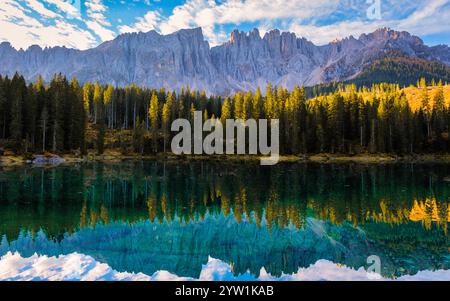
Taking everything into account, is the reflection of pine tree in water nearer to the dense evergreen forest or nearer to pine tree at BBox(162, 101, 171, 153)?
the dense evergreen forest

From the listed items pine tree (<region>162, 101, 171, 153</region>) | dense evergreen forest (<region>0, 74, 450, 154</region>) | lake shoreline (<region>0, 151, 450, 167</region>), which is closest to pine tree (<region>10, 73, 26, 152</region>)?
dense evergreen forest (<region>0, 74, 450, 154</region>)

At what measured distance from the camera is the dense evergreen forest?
251 ft

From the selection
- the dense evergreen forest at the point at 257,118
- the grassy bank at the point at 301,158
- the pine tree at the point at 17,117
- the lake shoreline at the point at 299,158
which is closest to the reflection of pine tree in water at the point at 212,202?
the pine tree at the point at 17,117

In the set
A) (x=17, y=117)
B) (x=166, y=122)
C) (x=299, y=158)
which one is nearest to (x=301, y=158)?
(x=299, y=158)

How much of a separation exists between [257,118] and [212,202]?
7444cm

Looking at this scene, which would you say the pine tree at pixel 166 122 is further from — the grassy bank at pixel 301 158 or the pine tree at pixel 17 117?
the pine tree at pixel 17 117

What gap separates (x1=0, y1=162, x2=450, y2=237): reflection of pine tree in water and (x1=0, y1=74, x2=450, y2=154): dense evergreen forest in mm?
35340

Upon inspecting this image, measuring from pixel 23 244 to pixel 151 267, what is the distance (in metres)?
8.06

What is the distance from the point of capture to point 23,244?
58.3 ft

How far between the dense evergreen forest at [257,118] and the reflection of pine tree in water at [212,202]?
3534cm

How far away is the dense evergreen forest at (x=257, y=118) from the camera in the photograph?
251ft

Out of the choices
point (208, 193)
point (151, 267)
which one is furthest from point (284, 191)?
point (151, 267)

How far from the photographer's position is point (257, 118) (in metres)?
103

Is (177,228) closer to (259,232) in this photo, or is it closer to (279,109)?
(259,232)
